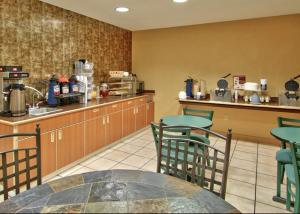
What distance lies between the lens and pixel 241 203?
2.23 metres

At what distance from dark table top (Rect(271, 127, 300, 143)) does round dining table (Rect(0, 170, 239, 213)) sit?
1464mm

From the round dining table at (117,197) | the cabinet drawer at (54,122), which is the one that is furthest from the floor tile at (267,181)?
the cabinet drawer at (54,122)

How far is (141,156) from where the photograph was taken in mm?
3447

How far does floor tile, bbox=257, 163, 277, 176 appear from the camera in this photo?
2924mm

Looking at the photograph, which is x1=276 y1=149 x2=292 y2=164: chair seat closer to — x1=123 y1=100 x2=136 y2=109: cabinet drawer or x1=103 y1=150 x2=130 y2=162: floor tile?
x1=103 y1=150 x2=130 y2=162: floor tile

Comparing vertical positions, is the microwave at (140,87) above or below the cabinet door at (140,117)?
above

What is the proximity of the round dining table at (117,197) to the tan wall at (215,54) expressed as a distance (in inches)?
143

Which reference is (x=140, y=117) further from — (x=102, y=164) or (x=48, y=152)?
(x=48, y=152)

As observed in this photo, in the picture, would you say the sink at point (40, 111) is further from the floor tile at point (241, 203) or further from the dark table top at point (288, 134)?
the dark table top at point (288, 134)

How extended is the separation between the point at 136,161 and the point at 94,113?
964 millimetres

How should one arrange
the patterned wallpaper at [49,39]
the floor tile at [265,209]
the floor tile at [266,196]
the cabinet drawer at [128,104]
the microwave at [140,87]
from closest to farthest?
the floor tile at [265,209], the floor tile at [266,196], the patterned wallpaper at [49,39], the cabinet drawer at [128,104], the microwave at [140,87]

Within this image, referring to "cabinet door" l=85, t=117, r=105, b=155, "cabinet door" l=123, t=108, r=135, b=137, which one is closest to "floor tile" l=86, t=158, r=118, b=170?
"cabinet door" l=85, t=117, r=105, b=155

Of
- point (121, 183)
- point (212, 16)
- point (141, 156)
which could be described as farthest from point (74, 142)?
point (212, 16)

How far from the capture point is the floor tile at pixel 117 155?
3.34 m
